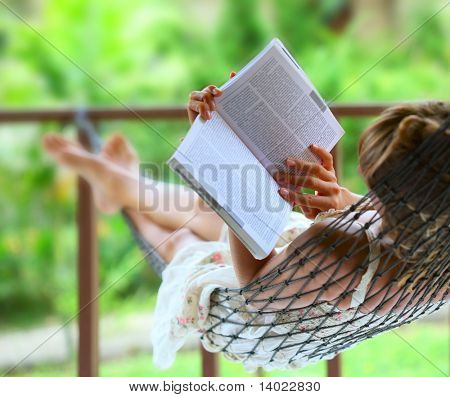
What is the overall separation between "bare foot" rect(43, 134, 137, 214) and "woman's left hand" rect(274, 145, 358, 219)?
737mm

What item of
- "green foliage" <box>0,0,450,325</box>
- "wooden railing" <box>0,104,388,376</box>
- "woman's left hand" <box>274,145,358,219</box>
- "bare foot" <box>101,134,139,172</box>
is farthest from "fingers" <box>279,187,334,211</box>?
"green foliage" <box>0,0,450,325</box>

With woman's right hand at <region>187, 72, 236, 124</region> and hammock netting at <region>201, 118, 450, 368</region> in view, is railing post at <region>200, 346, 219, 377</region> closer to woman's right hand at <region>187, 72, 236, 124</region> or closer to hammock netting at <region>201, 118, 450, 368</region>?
hammock netting at <region>201, 118, 450, 368</region>

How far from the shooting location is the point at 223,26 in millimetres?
5332

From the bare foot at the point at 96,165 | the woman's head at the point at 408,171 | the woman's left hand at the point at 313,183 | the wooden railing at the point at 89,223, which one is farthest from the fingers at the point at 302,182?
the bare foot at the point at 96,165

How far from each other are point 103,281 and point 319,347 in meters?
3.47

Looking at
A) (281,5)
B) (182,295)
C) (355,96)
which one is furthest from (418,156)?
(281,5)

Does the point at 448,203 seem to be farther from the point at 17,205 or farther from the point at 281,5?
the point at 281,5

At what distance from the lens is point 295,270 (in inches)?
45.4

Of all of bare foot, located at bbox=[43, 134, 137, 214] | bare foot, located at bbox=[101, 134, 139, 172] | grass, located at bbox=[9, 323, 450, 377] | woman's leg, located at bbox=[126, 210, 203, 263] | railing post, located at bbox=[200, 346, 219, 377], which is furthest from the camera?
grass, located at bbox=[9, 323, 450, 377]

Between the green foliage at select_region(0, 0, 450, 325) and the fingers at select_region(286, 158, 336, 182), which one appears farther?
the green foliage at select_region(0, 0, 450, 325)

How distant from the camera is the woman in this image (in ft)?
3.59
